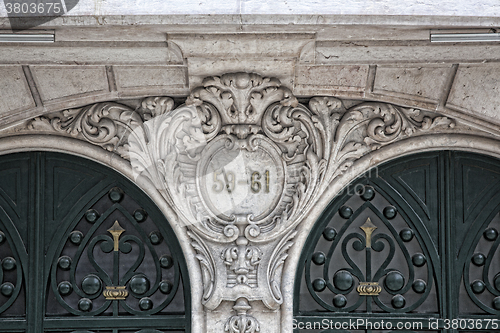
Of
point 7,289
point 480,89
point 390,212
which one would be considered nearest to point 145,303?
point 7,289

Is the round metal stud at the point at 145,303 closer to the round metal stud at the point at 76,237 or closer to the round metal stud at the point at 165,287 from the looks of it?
the round metal stud at the point at 165,287

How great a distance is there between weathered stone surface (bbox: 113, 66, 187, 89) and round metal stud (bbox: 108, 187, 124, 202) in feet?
2.02

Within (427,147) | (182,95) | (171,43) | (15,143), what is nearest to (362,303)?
(427,147)

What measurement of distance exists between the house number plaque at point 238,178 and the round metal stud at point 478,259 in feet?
3.90

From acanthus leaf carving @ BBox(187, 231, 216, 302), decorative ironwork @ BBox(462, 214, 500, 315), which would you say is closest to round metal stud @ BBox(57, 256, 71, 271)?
acanthus leaf carving @ BBox(187, 231, 216, 302)

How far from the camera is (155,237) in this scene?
133 inches

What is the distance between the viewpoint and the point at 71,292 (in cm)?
337

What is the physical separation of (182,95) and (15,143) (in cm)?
99

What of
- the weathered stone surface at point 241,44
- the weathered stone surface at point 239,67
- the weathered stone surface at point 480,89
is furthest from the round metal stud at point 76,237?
the weathered stone surface at point 480,89

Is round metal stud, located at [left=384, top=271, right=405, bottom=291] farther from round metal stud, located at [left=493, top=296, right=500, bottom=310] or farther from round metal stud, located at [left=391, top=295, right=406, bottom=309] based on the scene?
round metal stud, located at [left=493, top=296, right=500, bottom=310]

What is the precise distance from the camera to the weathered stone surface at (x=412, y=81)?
3.10 meters

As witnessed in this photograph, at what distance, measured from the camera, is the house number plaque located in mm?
3232

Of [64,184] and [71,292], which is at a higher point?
[64,184]

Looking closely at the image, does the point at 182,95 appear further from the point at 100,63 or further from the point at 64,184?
the point at 64,184
